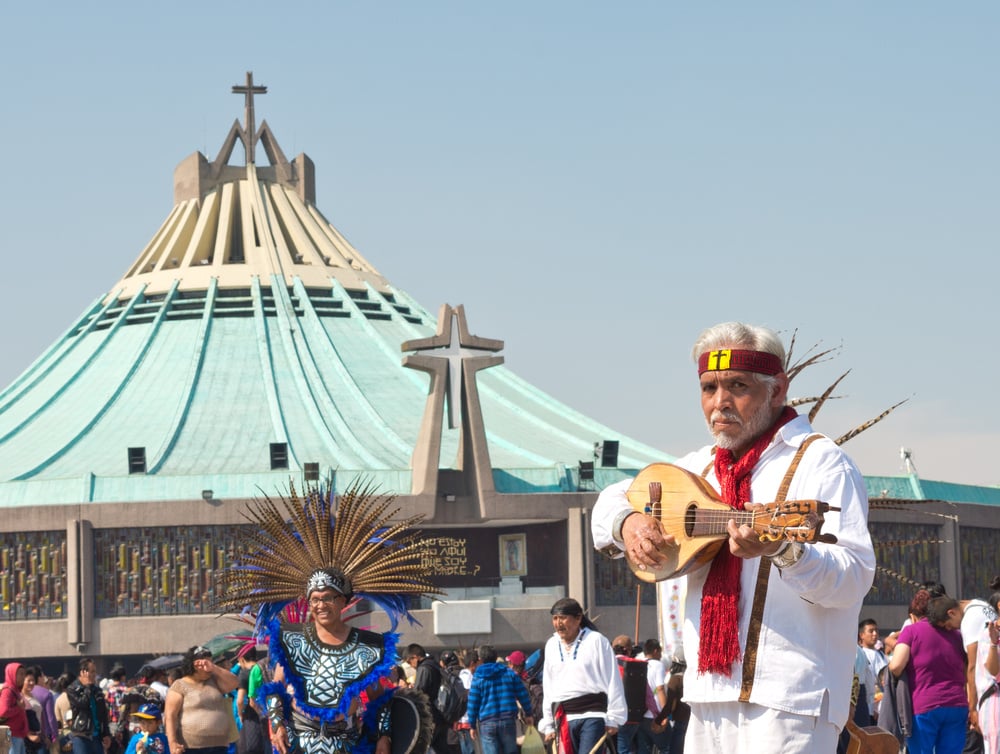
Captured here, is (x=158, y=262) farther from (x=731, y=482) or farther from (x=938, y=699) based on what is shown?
(x=731, y=482)

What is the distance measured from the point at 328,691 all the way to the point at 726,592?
11.7 ft

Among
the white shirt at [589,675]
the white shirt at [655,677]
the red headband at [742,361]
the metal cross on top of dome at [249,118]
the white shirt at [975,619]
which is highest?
the metal cross on top of dome at [249,118]

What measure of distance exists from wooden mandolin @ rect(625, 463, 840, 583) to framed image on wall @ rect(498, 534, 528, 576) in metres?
30.4

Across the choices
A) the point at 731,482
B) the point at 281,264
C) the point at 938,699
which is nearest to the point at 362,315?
the point at 281,264

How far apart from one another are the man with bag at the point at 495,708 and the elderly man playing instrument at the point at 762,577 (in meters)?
8.36

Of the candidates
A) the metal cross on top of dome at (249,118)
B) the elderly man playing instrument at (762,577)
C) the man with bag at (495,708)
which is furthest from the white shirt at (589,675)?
the metal cross on top of dome at (249,118)

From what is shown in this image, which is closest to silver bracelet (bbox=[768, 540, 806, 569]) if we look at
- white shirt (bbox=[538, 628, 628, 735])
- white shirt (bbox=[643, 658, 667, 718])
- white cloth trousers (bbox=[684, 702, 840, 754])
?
white cloth trousers (bbox=[684, 702, 840, 754])

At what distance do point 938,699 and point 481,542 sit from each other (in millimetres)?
25642

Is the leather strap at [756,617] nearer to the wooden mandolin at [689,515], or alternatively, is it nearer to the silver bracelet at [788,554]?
the wooden mandolin at [689,515]

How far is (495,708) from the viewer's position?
13039mm

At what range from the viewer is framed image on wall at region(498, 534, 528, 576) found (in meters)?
35.1

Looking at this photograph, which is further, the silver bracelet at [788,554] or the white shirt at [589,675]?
the white shirt at [589,675]

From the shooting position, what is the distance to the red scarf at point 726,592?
182 inches

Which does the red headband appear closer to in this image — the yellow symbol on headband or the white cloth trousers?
the yellow symbol on headband
